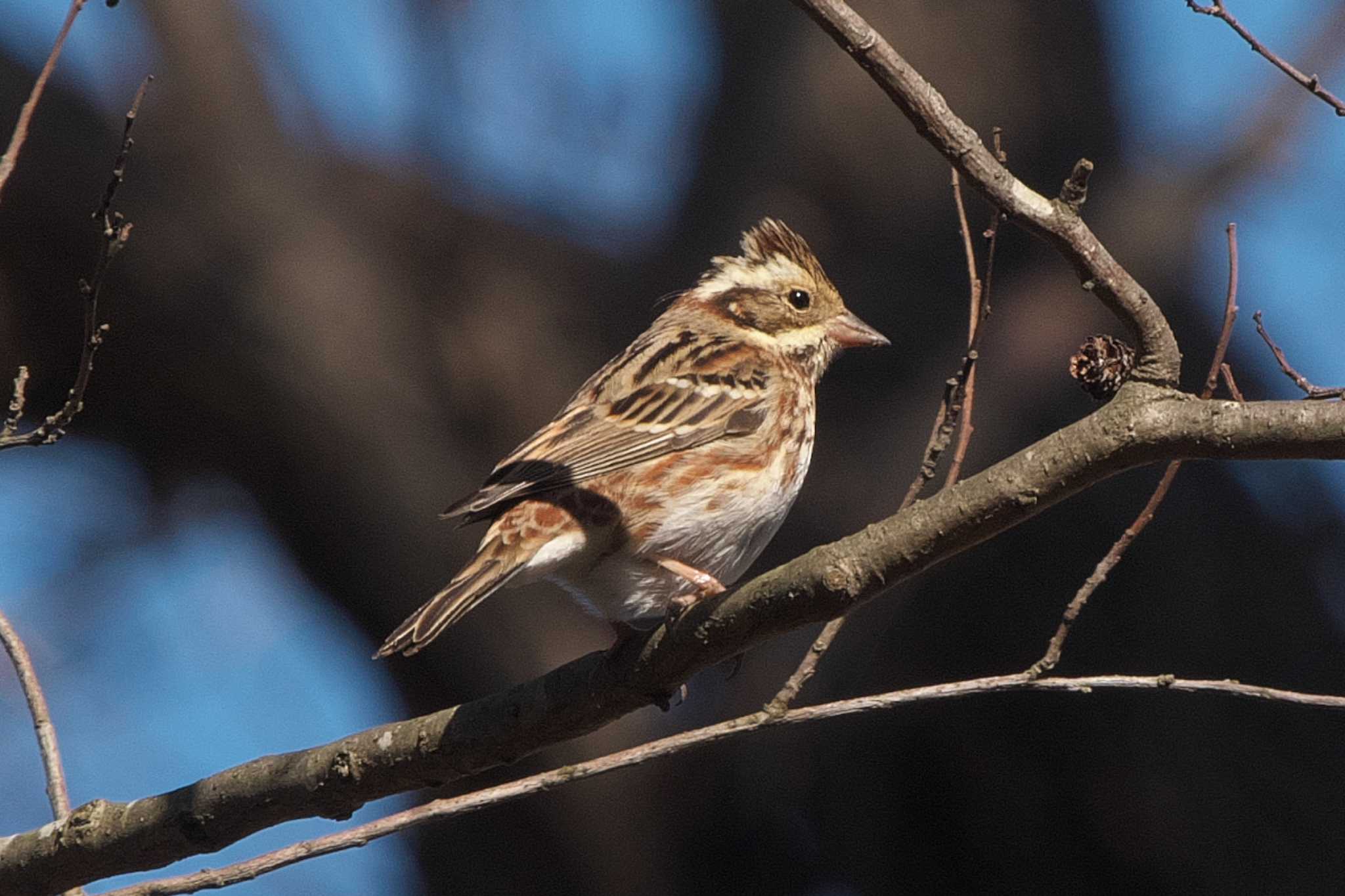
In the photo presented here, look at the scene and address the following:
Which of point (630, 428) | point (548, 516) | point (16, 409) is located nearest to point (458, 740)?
point (548, 516)

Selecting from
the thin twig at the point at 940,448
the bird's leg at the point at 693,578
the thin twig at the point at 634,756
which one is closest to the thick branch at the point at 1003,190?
the thin twig at the point at 940,448

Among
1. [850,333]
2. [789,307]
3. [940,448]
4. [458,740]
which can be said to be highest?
[789,307]

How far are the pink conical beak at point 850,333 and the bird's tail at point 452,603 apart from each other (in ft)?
5.64

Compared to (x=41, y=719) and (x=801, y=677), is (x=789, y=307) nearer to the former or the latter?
(x=801, y=677)

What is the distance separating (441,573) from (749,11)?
3811 millimetres

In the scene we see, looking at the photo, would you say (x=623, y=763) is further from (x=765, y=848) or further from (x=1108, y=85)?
(x=1108, y=85)

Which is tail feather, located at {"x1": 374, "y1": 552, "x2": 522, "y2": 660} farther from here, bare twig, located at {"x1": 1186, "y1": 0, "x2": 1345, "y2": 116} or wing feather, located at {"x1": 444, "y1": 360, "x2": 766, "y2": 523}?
bare twig, located at {"x1": 1186, "y1": 0, "x2": 1345, "y2": 116}

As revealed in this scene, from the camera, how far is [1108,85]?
8656 millimetres

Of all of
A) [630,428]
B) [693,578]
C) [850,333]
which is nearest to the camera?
[693,578]

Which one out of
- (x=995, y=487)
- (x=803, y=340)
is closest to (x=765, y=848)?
(x=803, y=340)

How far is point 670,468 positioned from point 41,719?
1902 millimetres

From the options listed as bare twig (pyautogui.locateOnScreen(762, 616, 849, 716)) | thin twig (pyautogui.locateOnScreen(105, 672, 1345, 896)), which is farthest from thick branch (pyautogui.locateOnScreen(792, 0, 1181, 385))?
bare twig (pyautogui.locateOnScreen(762, 616, 849, 716))

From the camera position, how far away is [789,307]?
17.8 ft

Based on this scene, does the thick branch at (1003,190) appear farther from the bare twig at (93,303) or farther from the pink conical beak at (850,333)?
the pink conical beak at (850,333)
